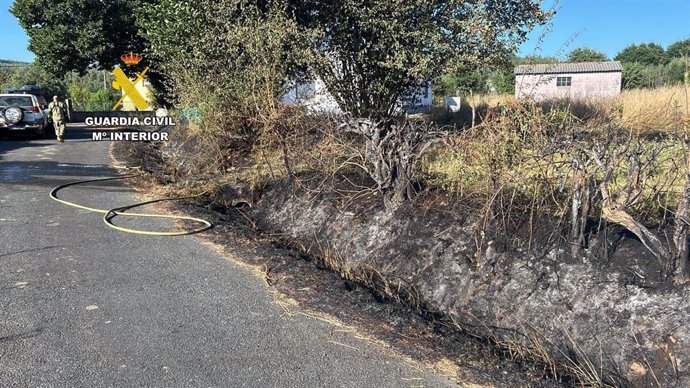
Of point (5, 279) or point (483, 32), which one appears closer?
point (5, 279)

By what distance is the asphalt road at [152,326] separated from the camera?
3.61 metres

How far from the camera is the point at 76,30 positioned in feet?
81.0

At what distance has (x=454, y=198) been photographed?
591cm

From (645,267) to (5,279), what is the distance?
5708mm

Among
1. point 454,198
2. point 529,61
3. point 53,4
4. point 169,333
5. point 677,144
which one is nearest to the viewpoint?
point 169,333

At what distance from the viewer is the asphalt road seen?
361 centimetres

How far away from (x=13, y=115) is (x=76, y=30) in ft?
23.6

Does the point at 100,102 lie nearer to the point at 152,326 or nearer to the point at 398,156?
the point at 398,156

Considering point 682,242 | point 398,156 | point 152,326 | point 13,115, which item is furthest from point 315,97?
point 13,115

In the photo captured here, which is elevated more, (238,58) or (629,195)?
(238,58)

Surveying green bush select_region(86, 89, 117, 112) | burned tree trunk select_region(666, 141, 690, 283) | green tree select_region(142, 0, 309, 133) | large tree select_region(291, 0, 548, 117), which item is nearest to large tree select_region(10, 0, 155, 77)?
green tree select_region(142, 0, 309, 133)

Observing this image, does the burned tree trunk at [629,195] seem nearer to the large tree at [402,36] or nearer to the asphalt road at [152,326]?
the asphalt road at [152,326]

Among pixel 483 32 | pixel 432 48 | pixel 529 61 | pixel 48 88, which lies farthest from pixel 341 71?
pixel 48 88

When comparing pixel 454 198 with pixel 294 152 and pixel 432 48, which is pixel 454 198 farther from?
pixel 432 48
